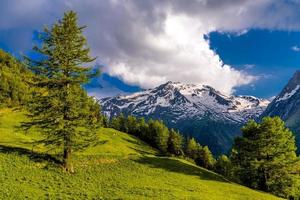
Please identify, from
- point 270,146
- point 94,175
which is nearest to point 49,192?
point 94,175

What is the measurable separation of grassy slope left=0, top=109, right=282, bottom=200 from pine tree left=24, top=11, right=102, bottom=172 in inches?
131

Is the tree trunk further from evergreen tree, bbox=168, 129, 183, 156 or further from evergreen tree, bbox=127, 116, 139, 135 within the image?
evergreen tree, bbox=127, 116, 139, 135

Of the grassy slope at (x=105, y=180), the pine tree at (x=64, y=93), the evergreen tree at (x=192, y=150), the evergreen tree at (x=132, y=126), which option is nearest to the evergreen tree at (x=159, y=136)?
the evergreen tree at (x=192, y=150)

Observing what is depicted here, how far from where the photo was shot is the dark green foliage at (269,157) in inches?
2482

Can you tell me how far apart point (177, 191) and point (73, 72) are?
20.3 meters

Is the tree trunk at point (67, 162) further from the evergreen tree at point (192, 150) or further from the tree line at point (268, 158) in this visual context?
the evergreen tree at point (192, 150)

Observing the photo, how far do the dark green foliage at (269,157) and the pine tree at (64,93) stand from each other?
108 ft

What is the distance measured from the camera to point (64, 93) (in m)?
42.9

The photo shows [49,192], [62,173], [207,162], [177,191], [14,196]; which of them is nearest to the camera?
[14,196]

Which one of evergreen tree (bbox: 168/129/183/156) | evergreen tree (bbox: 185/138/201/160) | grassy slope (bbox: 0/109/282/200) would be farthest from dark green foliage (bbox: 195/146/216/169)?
grassy slope (bbox: 0/109/282/200)

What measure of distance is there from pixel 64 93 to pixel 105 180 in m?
12.0

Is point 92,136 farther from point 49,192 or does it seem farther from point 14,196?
point 14,196

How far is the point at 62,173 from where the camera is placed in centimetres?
4041

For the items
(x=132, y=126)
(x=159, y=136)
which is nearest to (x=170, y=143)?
(x=159, y=136)
